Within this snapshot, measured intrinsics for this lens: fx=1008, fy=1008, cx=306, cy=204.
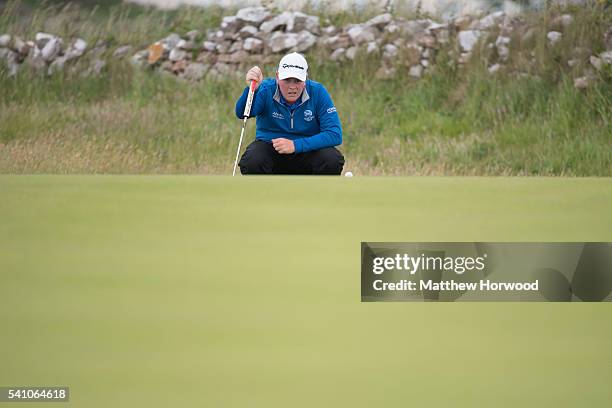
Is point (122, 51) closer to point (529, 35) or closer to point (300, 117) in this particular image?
point (529, 35)

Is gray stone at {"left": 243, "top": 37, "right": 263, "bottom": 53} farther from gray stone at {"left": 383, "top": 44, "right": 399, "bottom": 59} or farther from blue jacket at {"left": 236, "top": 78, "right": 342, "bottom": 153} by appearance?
blue jacket at {"left": 236, "top": 78, "right": 342, "bottom": 153}

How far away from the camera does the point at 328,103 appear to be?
4.86m

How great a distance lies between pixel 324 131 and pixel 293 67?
38cm

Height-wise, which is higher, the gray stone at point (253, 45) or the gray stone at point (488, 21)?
the gray stone at point (488, 21)

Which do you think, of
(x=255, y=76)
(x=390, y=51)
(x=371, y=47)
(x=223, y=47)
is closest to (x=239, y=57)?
(x=223, y=47)

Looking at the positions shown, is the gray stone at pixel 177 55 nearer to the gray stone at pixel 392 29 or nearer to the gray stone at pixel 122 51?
the gray stone at pixel 122 51

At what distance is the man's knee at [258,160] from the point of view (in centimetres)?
484

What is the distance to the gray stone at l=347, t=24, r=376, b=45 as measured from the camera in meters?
11.7

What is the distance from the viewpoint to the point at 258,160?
4.84m

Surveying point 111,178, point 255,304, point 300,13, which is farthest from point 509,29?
point 255,304

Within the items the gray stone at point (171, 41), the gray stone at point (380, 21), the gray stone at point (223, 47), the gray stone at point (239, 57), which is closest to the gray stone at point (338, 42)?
the gray stone at point (380, 21)

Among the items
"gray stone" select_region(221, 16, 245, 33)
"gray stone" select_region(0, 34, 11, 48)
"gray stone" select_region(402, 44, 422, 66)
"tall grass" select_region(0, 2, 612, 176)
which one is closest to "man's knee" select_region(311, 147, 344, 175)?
"tall grass" select_region(0, 2, 612, 176)

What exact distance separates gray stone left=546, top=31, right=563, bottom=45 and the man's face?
684cm

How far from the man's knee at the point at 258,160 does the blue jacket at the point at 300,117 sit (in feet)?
0.25
